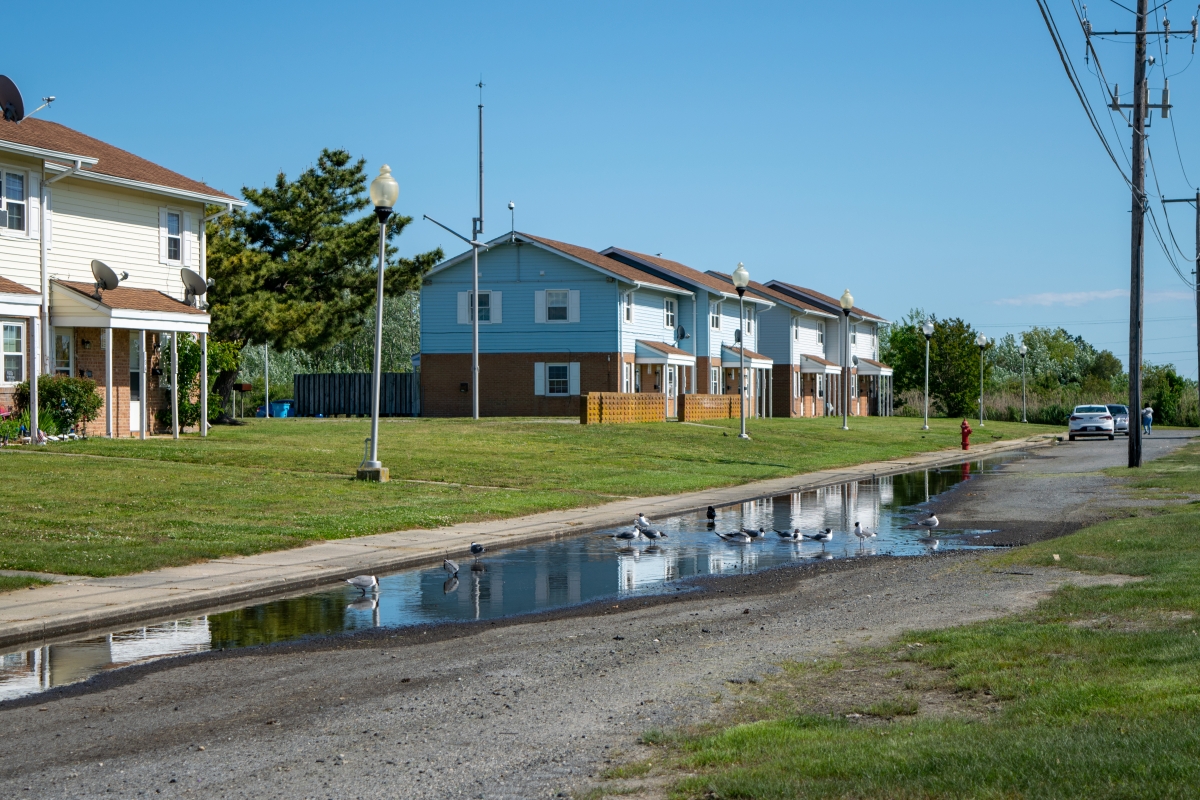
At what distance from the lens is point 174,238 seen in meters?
31.7

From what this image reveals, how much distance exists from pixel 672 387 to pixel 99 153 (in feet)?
105

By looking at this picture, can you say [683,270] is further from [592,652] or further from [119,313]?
[592,652]

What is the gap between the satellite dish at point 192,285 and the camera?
3081 cm

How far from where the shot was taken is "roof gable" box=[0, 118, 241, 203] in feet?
88.6

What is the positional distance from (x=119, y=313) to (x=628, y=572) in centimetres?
1750

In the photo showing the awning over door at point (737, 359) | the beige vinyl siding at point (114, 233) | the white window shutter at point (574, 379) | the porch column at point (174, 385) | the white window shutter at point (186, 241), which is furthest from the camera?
the awning over door at point (737, 359)

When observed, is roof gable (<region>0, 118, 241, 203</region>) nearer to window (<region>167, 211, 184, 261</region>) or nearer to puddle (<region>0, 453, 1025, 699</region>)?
window (<region>167, 211, 184, 261</region>)

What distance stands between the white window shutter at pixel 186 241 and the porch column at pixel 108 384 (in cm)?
428

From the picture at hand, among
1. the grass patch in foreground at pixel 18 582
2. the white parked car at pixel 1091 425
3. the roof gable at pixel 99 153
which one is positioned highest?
the roof gable at pixel 99 153

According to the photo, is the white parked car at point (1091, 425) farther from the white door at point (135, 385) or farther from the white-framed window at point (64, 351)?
the white-framed window at point (64, 351)

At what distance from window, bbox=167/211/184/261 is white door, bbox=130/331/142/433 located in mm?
2667

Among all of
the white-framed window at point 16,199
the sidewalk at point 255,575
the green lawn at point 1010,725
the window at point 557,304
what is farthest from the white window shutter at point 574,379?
the green lawn at point 1010,725

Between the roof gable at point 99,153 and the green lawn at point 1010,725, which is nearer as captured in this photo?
the green lawn at point 1010,725

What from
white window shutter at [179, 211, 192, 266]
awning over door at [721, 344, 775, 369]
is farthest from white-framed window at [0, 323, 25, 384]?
awning over door at [721, 344, 775, 369]
